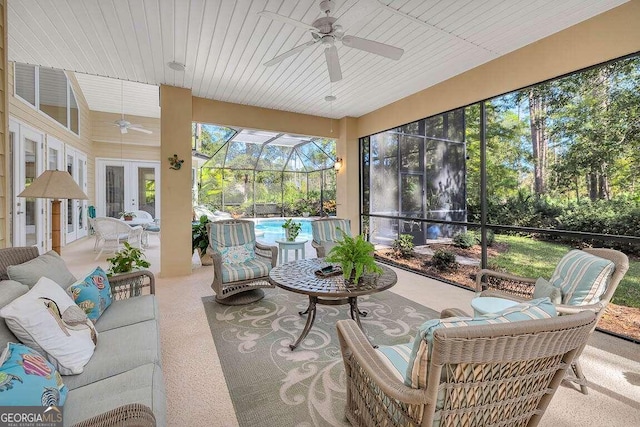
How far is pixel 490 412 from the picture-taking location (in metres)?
1.09

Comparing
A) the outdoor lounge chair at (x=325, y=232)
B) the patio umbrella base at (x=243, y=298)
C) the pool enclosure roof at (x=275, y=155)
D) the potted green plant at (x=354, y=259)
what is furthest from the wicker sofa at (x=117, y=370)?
the pool enclosure roof at (x=275, y=155)

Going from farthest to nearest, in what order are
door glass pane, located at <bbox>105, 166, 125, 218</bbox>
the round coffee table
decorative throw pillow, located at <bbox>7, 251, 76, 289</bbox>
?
1. door glass pane, located at <bbox>105, 166, 125, 218</bbox>
2. the round coffee table
3. decorative throw pillow, located at <bbox>7, 251, 76, 289</bbox>

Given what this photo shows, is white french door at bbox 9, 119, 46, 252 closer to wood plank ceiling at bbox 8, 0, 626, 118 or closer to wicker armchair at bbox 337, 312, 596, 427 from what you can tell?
wood plank ceiling at bbox 8, 0, 626, 118

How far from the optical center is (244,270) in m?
3.55

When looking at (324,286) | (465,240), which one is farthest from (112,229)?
(465,240)

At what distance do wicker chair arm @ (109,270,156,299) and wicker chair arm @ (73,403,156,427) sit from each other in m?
1.78

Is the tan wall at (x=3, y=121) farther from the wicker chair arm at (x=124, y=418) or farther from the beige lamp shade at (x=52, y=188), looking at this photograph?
the wicker chair arm at (x=124, y=418)

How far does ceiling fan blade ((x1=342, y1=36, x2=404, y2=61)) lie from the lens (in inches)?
100.0

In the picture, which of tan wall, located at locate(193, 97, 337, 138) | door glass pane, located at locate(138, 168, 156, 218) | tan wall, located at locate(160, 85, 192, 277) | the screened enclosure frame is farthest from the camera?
the screened enclosure frame

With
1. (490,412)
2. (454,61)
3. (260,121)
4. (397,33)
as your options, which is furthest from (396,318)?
(260,121)

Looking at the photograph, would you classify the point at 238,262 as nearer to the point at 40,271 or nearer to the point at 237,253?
the point at 237,253

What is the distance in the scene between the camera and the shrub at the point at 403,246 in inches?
221

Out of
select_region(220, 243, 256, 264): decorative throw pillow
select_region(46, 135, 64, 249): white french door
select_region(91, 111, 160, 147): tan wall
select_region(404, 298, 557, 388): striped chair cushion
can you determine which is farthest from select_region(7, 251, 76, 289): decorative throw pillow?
select_region(91, 111, 160, 147): tan wall

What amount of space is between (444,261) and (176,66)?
16.3 ft
